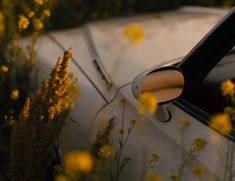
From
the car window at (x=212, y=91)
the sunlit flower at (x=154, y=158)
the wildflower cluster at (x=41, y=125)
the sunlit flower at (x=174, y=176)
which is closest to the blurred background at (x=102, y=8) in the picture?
the wildflower cluster at (x=41, y=125)

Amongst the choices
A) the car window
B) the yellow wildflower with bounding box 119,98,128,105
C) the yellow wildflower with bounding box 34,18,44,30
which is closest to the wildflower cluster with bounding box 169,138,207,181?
the car window

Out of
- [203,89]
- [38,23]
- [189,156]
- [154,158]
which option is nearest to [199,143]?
[189,156]

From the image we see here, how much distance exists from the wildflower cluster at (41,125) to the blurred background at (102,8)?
9.41ft

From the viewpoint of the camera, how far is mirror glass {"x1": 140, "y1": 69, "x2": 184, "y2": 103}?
2137mm

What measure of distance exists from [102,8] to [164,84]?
371cm

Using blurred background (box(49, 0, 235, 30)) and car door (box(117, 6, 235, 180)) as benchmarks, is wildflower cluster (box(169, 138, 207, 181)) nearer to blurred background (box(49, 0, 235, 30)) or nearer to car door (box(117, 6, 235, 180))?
car door (box(117, 6, 235, 180))

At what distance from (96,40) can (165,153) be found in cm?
116

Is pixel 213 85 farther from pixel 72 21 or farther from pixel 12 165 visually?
pixel 72 21

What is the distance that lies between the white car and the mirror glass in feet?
0.04

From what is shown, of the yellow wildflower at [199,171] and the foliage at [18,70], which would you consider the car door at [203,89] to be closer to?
the yellow wildflower at [199,171]

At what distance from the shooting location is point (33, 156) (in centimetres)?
250

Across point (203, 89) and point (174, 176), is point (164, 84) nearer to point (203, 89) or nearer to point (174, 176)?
point (203, 89)

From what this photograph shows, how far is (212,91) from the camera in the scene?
229 centimetres

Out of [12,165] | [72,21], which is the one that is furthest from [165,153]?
[72,21]
